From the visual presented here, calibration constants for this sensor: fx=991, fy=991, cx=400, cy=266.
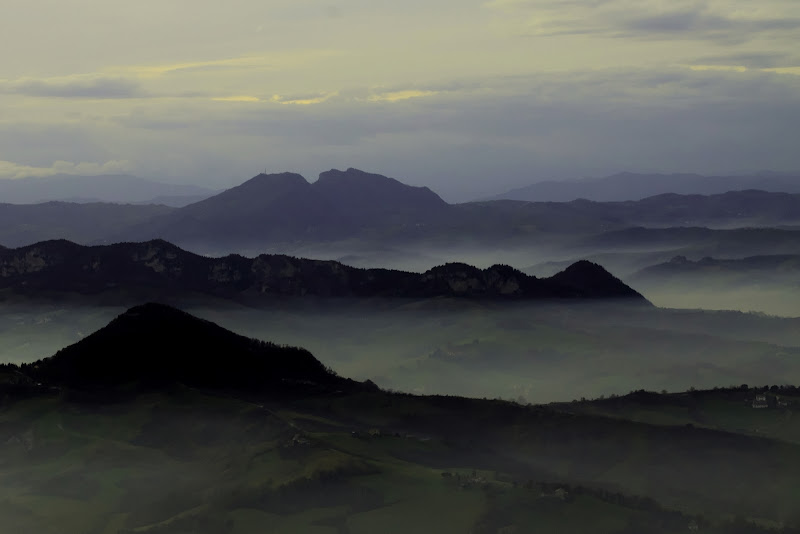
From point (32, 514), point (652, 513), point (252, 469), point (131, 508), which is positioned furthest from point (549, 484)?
point (32, 514)

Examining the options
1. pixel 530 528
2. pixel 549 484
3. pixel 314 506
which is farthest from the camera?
pixel 549 484

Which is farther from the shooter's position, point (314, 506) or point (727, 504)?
point (727, 504)

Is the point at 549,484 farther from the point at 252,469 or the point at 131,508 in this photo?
the point at 131,508

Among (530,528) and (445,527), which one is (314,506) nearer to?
(445,527)

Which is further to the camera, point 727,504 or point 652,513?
point 727,504

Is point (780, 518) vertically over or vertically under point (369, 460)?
under

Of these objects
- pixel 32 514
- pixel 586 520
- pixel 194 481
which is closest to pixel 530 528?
pixel 586 520

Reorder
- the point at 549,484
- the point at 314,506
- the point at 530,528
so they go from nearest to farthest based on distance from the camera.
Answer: the point at 530,528 < the point at 314,506 < the point at 549,484

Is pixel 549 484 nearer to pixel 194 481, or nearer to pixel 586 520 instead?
pixel 586 520
